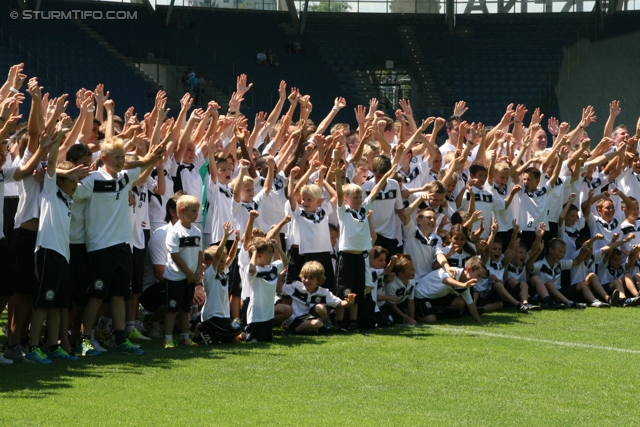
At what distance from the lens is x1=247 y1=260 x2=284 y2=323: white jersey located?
9.32 m

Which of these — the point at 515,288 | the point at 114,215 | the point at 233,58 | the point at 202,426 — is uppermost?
the point at 233,58

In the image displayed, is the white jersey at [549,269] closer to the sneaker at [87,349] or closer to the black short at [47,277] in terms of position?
the sneaker at [87,349]

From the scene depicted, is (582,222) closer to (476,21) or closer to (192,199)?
(192,199)

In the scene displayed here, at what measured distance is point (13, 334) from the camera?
8.09m

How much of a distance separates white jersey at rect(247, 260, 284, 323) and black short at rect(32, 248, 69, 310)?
2.04 meters

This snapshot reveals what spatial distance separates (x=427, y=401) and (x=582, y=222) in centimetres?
695

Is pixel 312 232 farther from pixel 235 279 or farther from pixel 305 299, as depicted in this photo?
pixel 235 279

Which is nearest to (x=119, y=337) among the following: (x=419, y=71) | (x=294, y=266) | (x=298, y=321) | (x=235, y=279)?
(x=235, y=279)

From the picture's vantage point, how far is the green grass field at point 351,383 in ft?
20.9

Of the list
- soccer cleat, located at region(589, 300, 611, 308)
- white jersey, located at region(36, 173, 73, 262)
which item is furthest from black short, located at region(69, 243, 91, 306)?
soccer cleat, located at region(589, 300, 611, 308)

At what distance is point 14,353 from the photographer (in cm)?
805

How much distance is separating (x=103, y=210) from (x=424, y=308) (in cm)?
421

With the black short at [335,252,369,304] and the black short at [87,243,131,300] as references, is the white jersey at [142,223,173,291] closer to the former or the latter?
the black short at [87,243,131,300]

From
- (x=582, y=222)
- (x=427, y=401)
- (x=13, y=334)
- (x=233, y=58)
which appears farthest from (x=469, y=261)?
(x=233, y=58)
